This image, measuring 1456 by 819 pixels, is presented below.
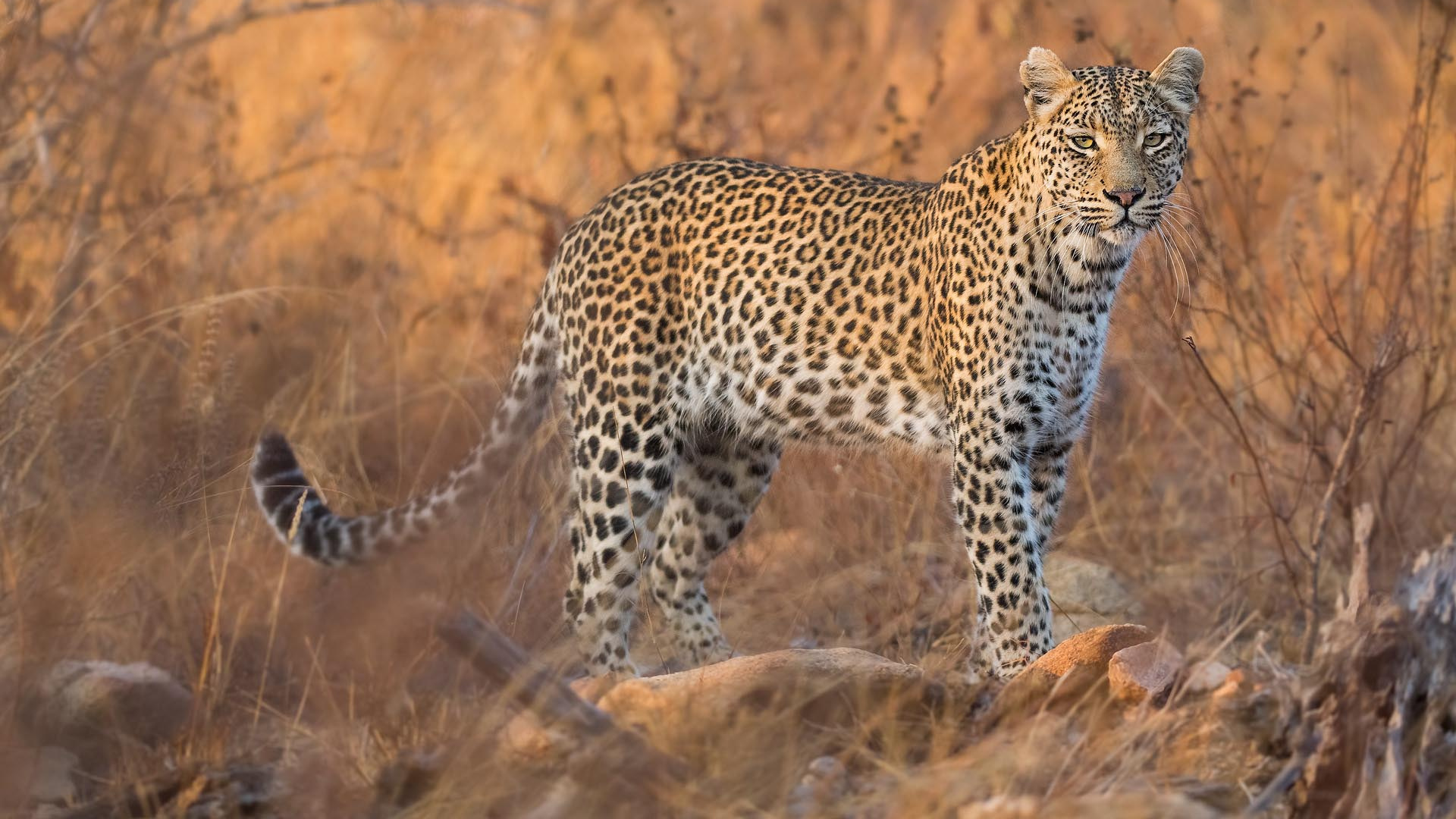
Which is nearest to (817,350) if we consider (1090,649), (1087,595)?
(1087,595)

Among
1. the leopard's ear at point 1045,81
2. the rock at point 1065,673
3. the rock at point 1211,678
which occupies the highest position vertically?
the leopard's ear at point 1045,81

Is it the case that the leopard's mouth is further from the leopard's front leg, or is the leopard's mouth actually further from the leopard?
the leopard's front leg

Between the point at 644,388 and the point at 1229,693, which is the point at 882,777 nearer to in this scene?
the point at 1229,693

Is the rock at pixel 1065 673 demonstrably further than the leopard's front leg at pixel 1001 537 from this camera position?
No

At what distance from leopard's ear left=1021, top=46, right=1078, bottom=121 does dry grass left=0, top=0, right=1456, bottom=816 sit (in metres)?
0.57

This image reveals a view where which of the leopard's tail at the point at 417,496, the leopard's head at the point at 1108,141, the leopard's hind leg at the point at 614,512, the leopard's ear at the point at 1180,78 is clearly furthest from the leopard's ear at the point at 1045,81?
the leopard's tail at the point at 417,496

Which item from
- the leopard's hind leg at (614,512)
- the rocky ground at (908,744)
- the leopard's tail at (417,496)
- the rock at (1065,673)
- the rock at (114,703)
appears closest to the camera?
the rocky ground at (908,744)

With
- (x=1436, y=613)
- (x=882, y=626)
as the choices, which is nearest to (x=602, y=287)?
(x=882, y=626)

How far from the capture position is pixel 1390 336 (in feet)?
21.4

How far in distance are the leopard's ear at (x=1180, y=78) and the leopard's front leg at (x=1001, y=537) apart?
1139 mm

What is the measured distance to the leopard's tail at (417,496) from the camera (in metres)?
6.12

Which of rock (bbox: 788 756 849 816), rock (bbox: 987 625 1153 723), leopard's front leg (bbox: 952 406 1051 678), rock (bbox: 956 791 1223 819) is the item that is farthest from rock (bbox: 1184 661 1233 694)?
leopard's front leg (bbox: 952 406 1051 678)

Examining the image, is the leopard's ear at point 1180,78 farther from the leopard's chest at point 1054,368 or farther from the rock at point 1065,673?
the rock at point 1065,673

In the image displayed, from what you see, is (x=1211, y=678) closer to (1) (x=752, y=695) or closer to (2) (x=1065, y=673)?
(2) (x=1065, y=673)
